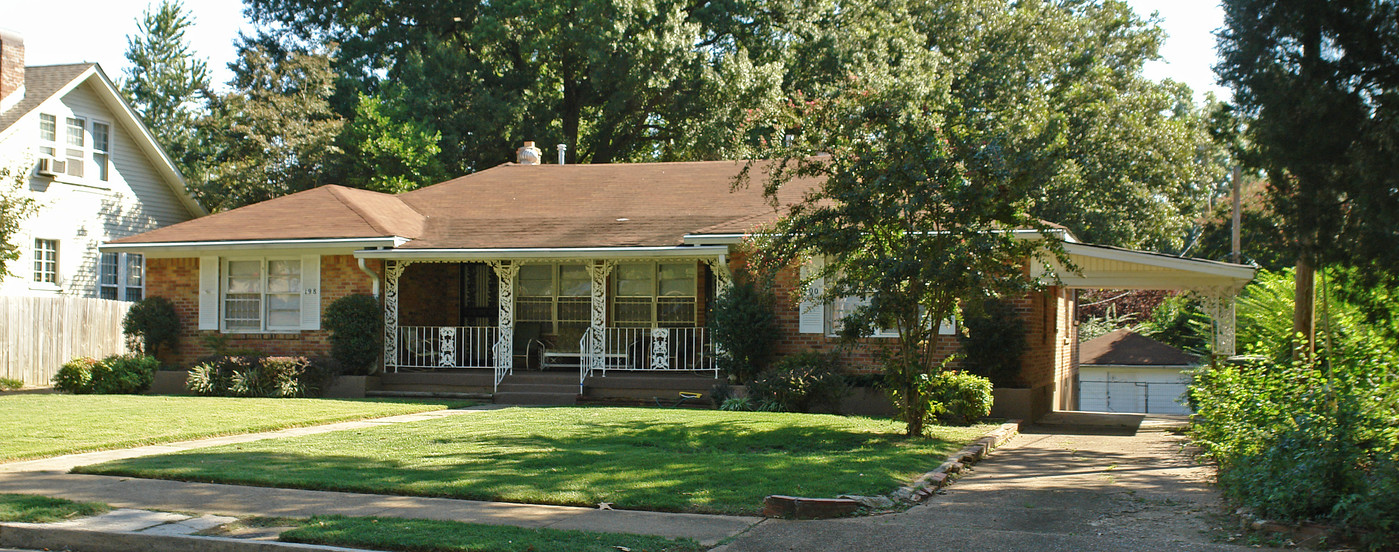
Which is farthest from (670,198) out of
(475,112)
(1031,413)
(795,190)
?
(475,112)

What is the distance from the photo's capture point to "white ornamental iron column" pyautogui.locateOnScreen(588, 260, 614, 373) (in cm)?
1872

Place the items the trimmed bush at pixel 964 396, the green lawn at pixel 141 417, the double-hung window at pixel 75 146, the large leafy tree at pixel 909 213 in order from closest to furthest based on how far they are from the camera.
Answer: the large leafy tree at pixel 909 213 < the green lawn at pixel 141 417 < the trimmed bush at pixel 964 396 < the double-hung window at pixel 75 146

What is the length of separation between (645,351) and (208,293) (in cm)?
825

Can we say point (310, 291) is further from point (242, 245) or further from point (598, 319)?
point (598, 319)

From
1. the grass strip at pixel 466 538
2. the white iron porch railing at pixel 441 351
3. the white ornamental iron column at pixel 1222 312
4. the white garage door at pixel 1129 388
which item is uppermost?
the white ornamental iron column at pixel 1222 312

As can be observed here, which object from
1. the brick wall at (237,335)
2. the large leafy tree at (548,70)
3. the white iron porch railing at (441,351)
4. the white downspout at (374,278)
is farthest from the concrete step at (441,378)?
the large leafy tree at (548,70)

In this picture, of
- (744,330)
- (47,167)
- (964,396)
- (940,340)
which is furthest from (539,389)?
(47,167)

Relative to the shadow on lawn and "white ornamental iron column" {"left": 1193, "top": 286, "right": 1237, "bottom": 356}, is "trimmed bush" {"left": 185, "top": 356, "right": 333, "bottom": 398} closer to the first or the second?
the shadow on lawn

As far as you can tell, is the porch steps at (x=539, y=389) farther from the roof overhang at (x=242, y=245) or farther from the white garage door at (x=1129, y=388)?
the white garage door at (x=1129, y=388)

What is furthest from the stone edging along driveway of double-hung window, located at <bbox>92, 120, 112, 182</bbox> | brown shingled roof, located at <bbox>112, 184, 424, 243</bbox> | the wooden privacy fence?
double-hung window, located at <bbox>92, 120, 112, 182</bbox>

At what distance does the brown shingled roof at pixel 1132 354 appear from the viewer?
94.8 feet

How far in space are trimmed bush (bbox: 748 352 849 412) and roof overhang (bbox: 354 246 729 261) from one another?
2451 millimetres

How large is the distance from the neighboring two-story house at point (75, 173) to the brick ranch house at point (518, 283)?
7.23m

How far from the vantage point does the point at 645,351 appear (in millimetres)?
20172
